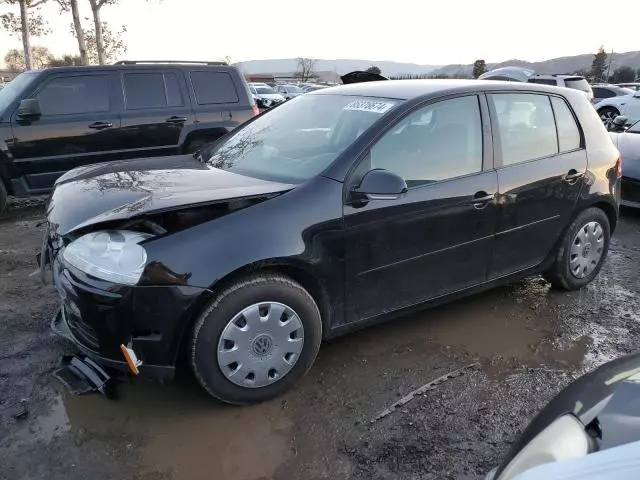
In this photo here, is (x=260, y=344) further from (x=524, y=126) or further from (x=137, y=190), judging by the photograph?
(x=524, y=126)

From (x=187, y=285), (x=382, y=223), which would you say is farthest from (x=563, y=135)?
(x=187, y=285)

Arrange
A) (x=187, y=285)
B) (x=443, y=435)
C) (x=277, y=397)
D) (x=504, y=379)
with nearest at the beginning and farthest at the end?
1. (x=187, y=285)
2. (x=443, y=435)
3. (x=277, y=397)
4. (x=504, y=379)

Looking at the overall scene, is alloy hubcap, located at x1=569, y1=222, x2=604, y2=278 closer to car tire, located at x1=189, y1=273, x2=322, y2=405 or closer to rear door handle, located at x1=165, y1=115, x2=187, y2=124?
car tire, located at x1=189, y1=273, x2=322, y2=405

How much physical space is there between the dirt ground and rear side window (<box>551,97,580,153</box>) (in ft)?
4.17

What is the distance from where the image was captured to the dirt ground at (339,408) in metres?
2.51

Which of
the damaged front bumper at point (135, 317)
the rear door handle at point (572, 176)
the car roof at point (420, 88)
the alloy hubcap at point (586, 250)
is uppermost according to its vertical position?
the car roof at point (420, 88)

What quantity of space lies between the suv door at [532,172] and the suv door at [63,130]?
16.1ft

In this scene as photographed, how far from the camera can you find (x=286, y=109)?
13.0ft

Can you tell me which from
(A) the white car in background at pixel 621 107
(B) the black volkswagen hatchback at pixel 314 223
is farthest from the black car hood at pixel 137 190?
(A) the white car in background at pixel 621 107

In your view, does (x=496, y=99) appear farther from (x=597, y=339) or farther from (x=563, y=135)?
(x=597, y=339)

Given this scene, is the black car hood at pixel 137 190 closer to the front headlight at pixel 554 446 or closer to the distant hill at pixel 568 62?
the front headlight at pixel 554 446

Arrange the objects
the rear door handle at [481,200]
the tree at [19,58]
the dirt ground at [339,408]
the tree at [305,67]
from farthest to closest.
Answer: the tree at [305,67]
the tree at [19,58]
the rear door handle at [481,200]
the dirt ground at [339,408]

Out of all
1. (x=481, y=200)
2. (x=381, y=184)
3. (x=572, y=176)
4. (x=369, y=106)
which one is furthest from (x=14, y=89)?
(x=572, y=176)

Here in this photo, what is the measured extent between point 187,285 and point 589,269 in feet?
11.3
